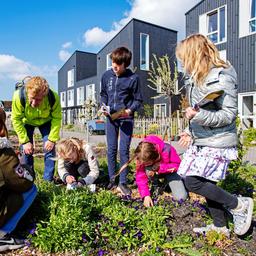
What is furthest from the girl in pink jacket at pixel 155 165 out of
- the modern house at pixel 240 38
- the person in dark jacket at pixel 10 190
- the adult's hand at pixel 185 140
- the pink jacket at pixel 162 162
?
the modern house at pixel 240 38

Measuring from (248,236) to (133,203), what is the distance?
1243 millimetres

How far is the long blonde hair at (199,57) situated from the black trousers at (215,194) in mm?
880

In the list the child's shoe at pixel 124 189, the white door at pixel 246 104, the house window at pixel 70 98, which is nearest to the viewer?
the child's shoe at pixel 124 189

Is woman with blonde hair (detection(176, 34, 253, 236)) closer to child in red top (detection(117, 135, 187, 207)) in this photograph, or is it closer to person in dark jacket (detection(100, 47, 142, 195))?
child in red top (detection(117, 135, 187, 207))

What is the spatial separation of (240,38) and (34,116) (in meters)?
16.8

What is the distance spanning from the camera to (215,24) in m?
20.7

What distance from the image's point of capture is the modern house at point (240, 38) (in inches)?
711

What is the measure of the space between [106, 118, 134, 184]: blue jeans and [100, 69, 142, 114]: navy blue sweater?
0.20 m

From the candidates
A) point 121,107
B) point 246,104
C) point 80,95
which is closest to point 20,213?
point 121,107

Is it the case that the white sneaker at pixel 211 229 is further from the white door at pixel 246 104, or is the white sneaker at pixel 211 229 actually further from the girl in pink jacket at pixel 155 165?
the white door at pixel 246 104

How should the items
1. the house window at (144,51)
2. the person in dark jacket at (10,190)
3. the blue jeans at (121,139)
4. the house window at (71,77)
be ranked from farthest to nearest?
the house window at (71,77)
the house window at (144,51)
the blue jeans at (121,139)
the person in dark jacket at (10,190)

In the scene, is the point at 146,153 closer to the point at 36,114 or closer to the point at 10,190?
the point at 10,190

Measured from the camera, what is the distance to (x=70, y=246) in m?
2.83

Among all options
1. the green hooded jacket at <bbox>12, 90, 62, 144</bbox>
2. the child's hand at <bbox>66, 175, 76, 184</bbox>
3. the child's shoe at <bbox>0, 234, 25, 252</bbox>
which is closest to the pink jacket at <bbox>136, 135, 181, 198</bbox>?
the child's hand at <bbox>66, 175, 76, 184</bbox>
